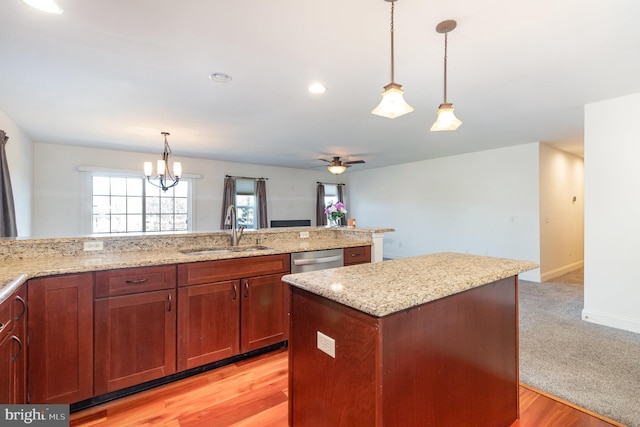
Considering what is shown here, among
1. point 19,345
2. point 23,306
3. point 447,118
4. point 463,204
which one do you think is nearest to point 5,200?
point 23,306

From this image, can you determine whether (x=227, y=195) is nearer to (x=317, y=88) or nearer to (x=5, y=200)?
(x=5, y=200)

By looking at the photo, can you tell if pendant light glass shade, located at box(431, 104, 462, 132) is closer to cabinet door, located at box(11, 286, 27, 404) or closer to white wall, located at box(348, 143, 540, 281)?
cabinet door, located at box(11, 286, 27, 404)

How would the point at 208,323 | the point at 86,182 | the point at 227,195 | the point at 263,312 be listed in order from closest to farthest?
the point at 208,323
the point at 263,312
the point at 86,182
the point at 227,195

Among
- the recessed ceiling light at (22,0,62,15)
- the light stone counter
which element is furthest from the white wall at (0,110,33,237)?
the recessed ceiling light at (22,0,62,15)

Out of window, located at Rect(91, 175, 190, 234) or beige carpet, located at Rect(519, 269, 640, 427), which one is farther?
window, located at Rect(91, 175, 190, 234)

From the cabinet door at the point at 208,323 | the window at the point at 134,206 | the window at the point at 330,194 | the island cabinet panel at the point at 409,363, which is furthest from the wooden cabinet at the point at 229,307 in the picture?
the window at the point at 330,194

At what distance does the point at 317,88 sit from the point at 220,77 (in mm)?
854

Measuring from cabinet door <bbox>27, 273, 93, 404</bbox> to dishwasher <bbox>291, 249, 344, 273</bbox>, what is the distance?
4.83 ft

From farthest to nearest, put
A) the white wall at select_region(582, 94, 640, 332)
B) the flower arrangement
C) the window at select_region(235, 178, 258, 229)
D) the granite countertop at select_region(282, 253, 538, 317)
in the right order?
the window at select_region(235, 178, 258, 229)
the flower arrangement
the white wall at select_region(582, 94, 640, 332)
the granite countertop at select_region(282, 253, 538, 317)

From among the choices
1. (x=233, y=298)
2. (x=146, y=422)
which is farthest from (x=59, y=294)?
(x=233, y=298)

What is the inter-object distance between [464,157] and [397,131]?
2.46m

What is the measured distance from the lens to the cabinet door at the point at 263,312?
241 cm

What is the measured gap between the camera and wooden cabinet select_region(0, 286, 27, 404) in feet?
4.30

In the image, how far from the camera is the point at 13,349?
4.71ft
